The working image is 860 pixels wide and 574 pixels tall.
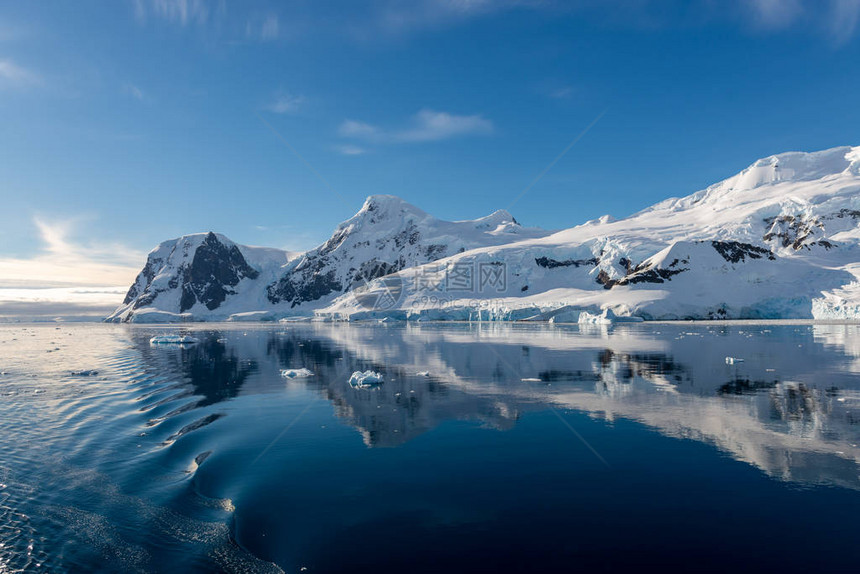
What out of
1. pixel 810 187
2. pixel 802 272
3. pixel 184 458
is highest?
pixel 810 187

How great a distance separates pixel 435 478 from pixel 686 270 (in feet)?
377

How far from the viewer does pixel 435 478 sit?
35.1ft

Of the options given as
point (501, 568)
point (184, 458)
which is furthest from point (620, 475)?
point (184, 458)

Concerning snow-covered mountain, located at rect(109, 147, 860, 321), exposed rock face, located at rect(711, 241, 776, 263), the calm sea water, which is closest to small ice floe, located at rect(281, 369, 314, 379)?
the calm sea water

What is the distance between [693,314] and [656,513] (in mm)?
104023

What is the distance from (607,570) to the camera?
22.4 feet

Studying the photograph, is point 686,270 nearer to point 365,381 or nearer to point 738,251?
point 738,251

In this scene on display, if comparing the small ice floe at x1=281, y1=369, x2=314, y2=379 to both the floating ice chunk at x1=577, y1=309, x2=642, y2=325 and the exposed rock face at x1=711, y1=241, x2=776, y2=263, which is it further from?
the exposed rock face at x1=711, y1=241, x2=776, y2=263

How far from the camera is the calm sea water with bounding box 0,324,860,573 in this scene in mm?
7398

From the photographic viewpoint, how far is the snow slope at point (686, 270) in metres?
97.8

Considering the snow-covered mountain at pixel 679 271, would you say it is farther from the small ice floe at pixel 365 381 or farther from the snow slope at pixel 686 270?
the small ice floe at pixel 365 381

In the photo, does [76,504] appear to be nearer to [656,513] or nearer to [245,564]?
[245,564]

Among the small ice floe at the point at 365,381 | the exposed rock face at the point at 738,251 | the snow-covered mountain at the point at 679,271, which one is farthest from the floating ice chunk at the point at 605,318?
the small ice floe at the point at 365,381

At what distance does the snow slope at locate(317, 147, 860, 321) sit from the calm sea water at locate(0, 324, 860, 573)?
86940mm
